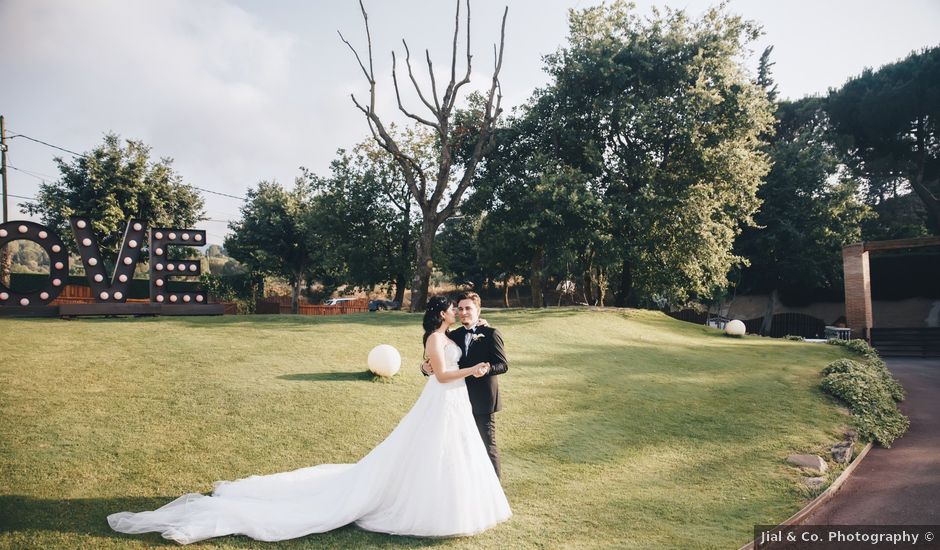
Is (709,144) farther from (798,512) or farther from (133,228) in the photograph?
(133,228)

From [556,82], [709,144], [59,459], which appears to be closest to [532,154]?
[556,82]

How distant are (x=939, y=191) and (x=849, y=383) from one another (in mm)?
33812

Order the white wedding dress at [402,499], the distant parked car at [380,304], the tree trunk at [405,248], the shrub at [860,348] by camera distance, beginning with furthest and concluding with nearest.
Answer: the distant parked car at [380,304]
the tree trunk at [405,248]
the shrub at [860,348]
the white wedding dress at [402,499]

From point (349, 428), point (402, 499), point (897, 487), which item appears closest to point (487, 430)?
point (402, 499)

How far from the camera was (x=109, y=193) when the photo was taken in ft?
94.2

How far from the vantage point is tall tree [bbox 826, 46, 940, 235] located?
108 feet

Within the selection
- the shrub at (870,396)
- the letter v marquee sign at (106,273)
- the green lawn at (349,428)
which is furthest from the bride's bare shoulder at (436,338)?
the letter v marquee sign at (106,273)

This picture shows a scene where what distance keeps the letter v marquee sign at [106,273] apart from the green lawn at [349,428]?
0.68m

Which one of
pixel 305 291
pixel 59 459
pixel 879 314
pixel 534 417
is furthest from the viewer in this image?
pixel 305 291

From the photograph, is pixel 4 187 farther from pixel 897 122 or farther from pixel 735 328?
pixel 897 122

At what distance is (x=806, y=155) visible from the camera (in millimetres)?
31828

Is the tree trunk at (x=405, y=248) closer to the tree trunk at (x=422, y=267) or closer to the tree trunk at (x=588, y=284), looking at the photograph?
the tree trunk at (x=422, y=267)

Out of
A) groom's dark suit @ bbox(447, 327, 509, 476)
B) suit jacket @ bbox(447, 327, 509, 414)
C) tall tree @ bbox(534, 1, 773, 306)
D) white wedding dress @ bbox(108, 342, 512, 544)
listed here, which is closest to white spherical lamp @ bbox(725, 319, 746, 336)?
tall tree @ bbox(534, 1, 773, 306)

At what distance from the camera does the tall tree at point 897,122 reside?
108 feet
